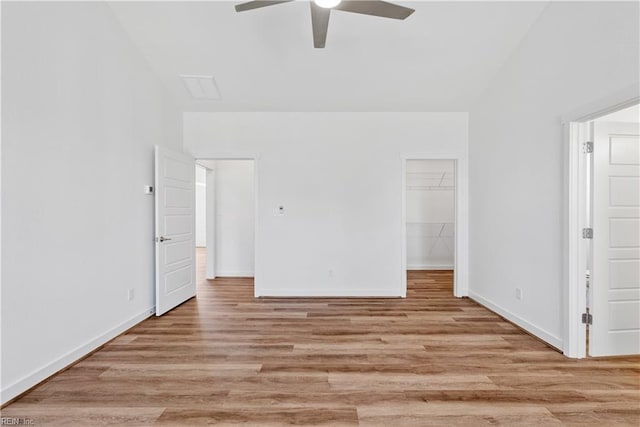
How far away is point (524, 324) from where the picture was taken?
10.2ft

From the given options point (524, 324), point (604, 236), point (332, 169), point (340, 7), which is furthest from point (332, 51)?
point (524, 324)

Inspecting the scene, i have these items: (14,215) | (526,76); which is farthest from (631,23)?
(14,215)

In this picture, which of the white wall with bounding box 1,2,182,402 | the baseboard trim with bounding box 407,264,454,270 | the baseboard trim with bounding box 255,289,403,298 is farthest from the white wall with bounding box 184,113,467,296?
the baseboard trim with bounding box 407,264,454,270

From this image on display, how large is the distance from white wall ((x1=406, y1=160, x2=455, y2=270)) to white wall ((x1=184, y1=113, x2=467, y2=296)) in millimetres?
2328

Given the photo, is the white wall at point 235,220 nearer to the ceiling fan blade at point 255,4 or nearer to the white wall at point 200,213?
the ceiling fan blade at point 255,4

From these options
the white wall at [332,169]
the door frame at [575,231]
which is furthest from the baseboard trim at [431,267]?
the door frame at [575,231]

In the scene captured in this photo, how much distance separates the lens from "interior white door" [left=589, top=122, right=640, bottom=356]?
2.50 meters

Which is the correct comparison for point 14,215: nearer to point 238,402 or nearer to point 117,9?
point 238,402

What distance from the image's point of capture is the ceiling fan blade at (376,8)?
212 cm

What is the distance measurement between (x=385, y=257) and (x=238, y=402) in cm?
294

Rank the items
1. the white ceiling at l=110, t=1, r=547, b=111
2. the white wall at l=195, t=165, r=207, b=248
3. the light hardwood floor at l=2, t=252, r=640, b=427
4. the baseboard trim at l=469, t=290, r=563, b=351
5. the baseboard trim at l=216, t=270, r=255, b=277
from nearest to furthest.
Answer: the light hardwood floor at l=2, t=252, r=640, b=427, the baseboard trim at l=469, t=290, r=563, b=351, the white ceiling at l=110, t=1, r=547, b=111, the baseboard trim at l=216, t=270, r=255, b=277, the white wall at l=195, t=165, r=207, b=248

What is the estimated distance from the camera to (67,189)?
244 centimetres

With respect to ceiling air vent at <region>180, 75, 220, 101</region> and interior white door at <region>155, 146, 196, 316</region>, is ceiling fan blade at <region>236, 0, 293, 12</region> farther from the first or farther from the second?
interior white door at <region>155, 146, 196, 316</region>

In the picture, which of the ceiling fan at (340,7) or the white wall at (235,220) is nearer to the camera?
the ceiling fan at (340,7)
